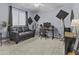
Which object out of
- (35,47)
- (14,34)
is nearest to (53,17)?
(35,47)

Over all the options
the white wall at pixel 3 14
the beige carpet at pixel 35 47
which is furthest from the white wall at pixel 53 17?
the white wall at pixel 3 14

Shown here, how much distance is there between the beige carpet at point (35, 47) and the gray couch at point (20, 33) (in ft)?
0.31

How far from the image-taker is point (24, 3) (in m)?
2.40

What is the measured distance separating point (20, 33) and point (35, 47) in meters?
0.46

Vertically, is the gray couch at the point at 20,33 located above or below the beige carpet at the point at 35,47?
above

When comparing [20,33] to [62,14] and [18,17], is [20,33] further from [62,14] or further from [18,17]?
[62,14]

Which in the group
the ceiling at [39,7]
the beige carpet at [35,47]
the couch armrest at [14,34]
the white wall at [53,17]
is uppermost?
the ceiling at [39,7]

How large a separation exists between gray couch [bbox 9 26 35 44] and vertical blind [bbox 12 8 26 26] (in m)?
0.11

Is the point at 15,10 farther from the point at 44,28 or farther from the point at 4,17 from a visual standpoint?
the point at 44,28

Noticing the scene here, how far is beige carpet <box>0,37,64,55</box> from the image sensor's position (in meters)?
2.41

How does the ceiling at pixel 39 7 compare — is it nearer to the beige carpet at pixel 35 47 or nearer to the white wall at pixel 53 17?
the white wall at pixel 53 17

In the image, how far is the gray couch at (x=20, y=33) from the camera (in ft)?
7.82

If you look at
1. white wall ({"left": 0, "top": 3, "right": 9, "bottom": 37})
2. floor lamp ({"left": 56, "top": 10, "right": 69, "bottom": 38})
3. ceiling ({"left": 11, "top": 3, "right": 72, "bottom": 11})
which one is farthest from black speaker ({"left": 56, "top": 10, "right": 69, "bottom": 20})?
white wall ({"left": 0, "top": 3, "right": 9, "bottom": 37})

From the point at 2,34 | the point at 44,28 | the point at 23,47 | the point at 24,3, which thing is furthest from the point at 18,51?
the point at 24,3
